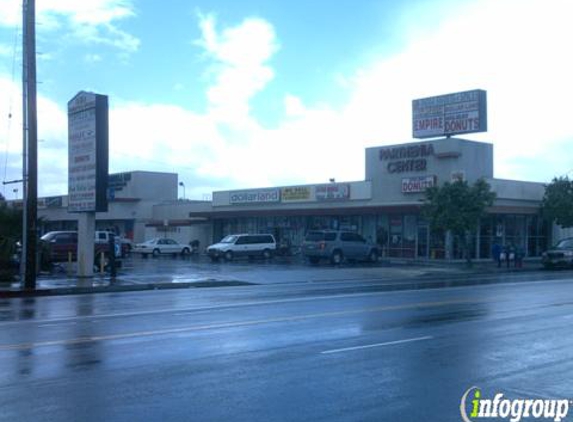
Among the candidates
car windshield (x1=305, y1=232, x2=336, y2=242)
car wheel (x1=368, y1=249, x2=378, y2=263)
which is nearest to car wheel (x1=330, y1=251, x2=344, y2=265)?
car windshield (x1=305, y1=232, x2=336, y2=242)

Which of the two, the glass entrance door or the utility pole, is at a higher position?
the utility pole

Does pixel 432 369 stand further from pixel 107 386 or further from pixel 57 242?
pixel 57 242

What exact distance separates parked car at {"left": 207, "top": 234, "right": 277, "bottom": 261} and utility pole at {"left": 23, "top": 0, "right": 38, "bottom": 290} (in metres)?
21.8

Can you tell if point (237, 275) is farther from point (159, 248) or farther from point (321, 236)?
point (159, 248)

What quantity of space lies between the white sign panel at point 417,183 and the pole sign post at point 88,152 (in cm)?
2138

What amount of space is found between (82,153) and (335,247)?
658 inches

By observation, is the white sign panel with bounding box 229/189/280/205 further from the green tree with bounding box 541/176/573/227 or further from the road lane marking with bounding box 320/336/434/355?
the road lane marking with bounding box 320/336/434/355

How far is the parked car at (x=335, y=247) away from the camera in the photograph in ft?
134

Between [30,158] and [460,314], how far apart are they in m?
15.3

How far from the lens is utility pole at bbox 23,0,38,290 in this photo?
2397 centimetres

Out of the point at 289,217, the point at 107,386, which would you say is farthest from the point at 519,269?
the point at 107,386

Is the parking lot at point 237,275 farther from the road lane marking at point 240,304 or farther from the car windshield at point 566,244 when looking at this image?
the road lane marking at point 240,304

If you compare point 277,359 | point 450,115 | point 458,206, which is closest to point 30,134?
point 277,359

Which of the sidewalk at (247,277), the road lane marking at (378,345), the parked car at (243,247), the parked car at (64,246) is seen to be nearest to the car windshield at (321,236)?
the sidewalk at (247,277)
